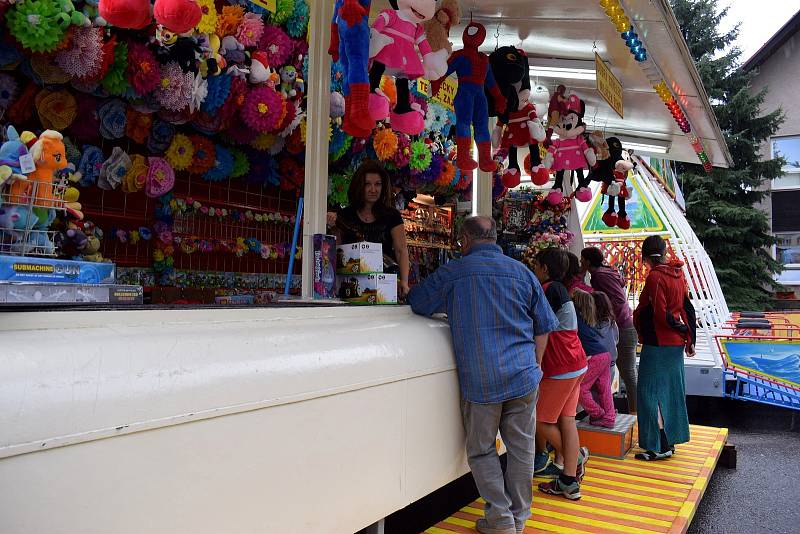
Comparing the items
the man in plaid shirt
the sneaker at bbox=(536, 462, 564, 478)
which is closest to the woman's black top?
the man in plaid shirt

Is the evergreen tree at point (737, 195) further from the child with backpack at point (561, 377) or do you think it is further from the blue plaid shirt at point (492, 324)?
the blue plaid shirt at point (492, 324)

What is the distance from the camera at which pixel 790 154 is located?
21.9m

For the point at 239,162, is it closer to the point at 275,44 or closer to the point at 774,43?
the point at 275,44

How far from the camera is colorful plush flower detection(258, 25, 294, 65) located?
4207mm

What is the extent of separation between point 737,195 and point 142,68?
20.2 metres

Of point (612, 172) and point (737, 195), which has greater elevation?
point (737, 195)

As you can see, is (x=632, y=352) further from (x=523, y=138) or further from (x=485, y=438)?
(x=485, y=438)

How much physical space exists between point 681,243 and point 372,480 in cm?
1002

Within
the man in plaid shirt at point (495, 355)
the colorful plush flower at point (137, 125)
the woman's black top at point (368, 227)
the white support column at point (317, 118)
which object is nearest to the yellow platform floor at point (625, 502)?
the man in plaid shirt at point (495, 355)

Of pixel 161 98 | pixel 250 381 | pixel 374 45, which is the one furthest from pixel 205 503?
pixel 161 98

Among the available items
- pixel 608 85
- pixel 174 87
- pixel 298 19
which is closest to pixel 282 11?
pixel 298 19

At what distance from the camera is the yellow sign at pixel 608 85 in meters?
5.11

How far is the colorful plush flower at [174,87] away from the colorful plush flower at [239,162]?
3.44ft

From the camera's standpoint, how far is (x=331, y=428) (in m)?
2.28
